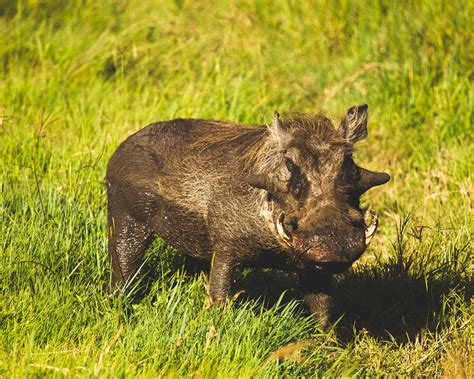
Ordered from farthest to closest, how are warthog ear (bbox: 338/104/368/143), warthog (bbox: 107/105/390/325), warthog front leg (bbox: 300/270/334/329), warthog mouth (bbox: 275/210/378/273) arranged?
1. warthog front leg (bbox: 300/270/334/329)
2. warthog ear (bbox: 338/104/368/143)
3. warthog (bbox: 107/105/390/325)
4. warthog mouth (bbox: 275/210/378/273)

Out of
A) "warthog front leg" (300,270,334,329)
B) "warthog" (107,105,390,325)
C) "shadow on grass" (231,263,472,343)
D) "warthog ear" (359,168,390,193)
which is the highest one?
"warthog ear" (359,168,390,193)

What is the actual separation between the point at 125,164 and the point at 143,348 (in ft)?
4.17

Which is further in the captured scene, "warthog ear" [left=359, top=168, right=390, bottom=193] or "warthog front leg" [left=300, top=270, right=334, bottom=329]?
"warthog front leg" [left=300, top=270, right=334, bottom=329]

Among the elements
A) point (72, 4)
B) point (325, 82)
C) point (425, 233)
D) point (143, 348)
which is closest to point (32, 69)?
point (72, 4)

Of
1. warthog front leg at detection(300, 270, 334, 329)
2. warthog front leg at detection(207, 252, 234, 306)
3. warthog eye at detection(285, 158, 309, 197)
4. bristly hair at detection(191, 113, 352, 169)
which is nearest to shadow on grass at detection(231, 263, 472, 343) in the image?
warthog front leg at detection(300, 270, 334, 329)

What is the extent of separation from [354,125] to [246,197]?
62cm

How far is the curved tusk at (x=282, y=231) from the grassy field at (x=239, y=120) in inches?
17.5

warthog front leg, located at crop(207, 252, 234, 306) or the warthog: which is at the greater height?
the warthog

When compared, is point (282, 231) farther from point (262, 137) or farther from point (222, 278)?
point (262, 137)

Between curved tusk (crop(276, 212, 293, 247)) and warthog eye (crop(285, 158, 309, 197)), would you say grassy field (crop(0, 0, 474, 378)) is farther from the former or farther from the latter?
warthog eye (crop(285, 158, 309, 197))

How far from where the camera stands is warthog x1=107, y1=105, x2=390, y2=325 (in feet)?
13.3

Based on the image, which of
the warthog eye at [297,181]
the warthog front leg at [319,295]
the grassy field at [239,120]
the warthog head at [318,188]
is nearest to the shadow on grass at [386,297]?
the grassy field at [239,120]

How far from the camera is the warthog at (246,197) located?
4043 millimetres

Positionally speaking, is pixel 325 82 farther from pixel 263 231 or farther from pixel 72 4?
pixel 263 231
